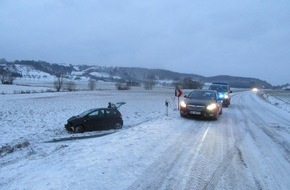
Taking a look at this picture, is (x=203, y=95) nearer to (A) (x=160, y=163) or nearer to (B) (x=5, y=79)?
(A) (x=160, y=163)

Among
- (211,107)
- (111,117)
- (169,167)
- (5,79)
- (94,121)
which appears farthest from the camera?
(5,79)

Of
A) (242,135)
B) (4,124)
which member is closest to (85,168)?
(242,135)

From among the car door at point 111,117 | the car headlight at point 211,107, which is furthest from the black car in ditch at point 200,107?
the car door at point 111,117

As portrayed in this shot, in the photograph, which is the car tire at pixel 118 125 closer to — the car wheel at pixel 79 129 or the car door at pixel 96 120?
the car door at pixel 96 120

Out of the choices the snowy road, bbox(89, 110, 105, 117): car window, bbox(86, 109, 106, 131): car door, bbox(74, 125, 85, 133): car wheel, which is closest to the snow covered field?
the snowy road

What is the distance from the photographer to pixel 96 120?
706 inches

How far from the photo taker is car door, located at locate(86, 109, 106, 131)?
17.6 metres

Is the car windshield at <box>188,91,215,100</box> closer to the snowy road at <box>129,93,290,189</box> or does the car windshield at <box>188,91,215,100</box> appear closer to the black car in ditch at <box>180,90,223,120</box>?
the black car in ditch at <box>180,90,223,120</box>

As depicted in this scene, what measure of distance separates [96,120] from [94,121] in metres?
0.15

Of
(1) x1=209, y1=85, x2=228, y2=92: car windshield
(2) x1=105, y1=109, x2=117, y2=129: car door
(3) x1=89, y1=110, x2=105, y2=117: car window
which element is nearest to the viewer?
(3) x1=89, y1=110, x2=105, y2=117: car window

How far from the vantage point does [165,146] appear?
9.65m

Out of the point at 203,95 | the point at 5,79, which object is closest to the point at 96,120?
the point at 203,95

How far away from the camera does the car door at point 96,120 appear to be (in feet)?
57.9

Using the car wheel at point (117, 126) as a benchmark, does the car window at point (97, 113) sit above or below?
above
